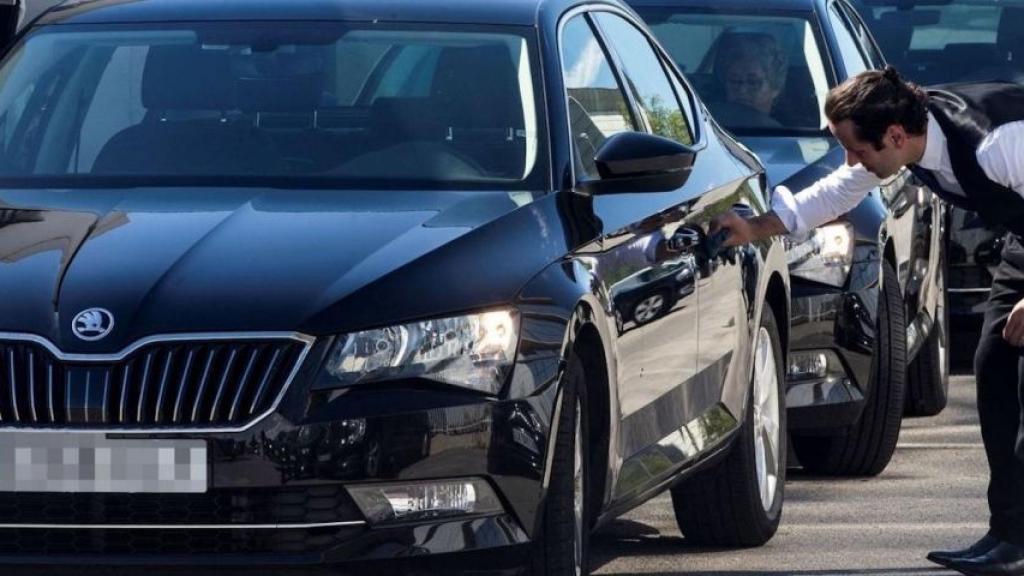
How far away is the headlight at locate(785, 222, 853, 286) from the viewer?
920 centimetres

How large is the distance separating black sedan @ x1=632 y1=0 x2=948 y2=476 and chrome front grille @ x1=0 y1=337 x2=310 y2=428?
386 cm

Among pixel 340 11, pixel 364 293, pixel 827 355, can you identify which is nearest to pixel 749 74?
pixel 827 355

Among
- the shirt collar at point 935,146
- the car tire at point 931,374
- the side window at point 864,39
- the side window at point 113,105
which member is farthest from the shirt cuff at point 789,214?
the side window at point 864,39

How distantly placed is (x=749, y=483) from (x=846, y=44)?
3.59 m

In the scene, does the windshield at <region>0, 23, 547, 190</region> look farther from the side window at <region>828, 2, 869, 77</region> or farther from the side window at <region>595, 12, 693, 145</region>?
the side window at <region>828, 2, 869, 77</region>

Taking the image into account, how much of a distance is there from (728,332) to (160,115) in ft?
5.20

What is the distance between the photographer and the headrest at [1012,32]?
548 inches

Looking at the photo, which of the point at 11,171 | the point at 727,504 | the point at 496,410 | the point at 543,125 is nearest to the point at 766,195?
the point at 727,504

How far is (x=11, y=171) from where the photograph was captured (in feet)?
23.0

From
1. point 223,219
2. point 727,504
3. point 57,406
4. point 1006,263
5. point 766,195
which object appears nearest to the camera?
point 57,406

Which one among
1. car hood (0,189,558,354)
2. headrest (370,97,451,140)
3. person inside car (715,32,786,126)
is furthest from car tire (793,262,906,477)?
car hood (0,189,558,354)

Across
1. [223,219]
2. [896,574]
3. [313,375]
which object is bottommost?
[896,574]

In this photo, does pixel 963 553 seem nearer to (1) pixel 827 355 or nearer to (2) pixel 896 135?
(2) pixel 896 135

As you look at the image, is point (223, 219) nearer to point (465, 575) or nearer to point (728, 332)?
point (465, 575)
